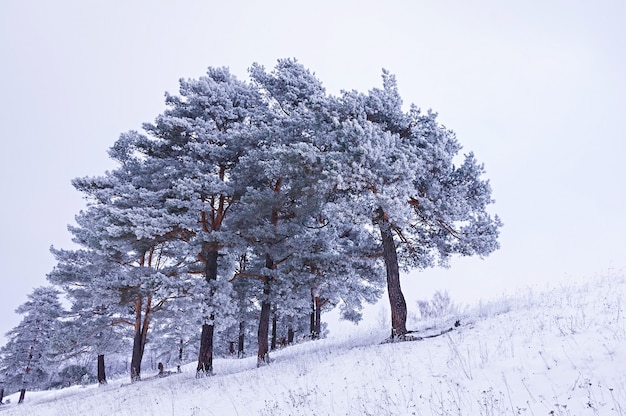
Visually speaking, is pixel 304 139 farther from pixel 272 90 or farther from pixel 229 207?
pixel 229 207

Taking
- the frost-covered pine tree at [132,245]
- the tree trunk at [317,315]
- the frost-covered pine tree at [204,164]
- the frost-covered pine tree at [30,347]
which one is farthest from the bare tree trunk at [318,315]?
the frost-covered pine tree at [30,347]

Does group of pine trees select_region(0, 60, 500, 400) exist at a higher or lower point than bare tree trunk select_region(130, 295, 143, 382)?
higher

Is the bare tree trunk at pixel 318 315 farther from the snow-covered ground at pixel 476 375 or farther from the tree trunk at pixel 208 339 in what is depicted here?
the snow-covered ground at pixel 476 375

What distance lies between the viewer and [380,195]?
1028 cm

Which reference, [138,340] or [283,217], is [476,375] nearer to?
[283,217]

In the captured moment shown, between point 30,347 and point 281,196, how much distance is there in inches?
1379

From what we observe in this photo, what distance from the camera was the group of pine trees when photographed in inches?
439

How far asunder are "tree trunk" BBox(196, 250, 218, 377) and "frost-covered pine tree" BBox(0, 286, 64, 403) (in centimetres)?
2766

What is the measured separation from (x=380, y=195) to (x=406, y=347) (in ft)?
12.9

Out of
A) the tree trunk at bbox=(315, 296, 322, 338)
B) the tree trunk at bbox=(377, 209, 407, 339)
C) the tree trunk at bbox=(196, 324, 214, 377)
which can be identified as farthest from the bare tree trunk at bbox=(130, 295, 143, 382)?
the tree trunk at bbox=(377, 209, 407, 339)

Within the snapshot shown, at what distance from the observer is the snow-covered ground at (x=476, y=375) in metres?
4.93

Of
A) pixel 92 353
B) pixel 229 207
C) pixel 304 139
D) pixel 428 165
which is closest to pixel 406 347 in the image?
pixel 428 165

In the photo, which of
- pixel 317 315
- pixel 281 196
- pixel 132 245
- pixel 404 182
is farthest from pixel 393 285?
pixel 317 315

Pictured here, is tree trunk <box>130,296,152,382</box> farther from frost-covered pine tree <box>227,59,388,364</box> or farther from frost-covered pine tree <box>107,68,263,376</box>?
frost-covered pine tree <box>227,59,388,364</box>
